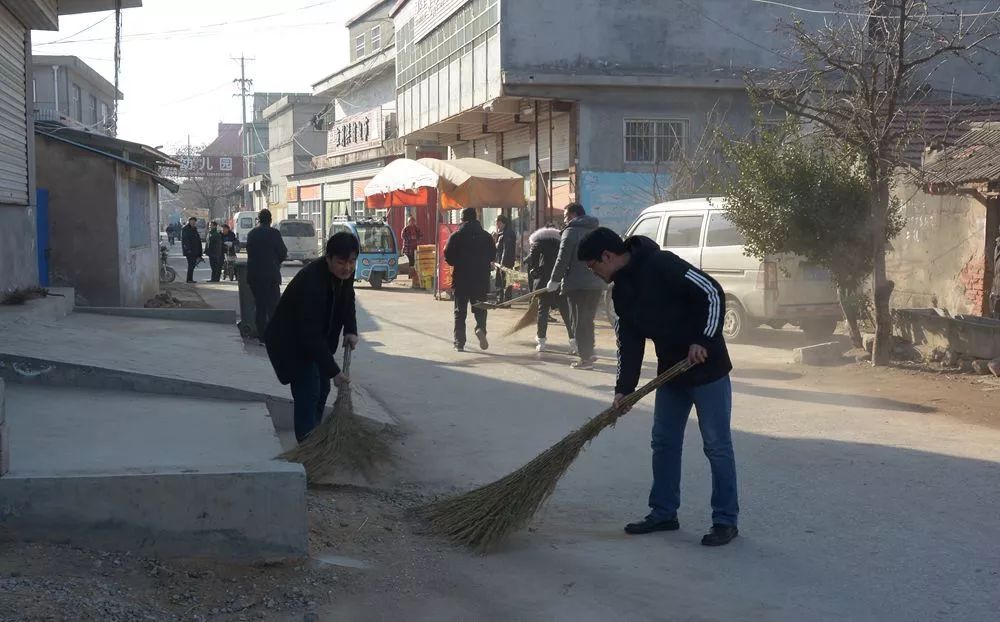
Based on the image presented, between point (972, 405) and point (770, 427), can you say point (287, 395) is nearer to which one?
point (770, 427)

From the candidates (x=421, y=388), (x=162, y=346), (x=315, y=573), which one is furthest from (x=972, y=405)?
(x=162, y=346)

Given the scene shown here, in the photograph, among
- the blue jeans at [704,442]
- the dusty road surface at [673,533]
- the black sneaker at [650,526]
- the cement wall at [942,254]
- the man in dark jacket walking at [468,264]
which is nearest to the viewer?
the dusty road surface at [673,533]

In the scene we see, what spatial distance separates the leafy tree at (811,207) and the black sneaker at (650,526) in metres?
7.28

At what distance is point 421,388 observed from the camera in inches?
414

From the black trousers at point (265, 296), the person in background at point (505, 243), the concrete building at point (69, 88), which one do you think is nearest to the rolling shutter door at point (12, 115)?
the black trousers at point (265, 296)

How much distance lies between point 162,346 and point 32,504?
552 centimetres

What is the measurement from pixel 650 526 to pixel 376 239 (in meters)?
20.3

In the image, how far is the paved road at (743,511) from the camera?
14.6 ft

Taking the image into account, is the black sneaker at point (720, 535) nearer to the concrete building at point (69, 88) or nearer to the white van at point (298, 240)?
the white van at point (298, 240)

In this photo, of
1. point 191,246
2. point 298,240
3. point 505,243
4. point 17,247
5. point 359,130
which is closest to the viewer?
point 17,247

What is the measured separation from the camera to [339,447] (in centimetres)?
613

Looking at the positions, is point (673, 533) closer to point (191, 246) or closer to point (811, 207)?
point (811, 207)

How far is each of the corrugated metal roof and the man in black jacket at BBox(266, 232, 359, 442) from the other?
860 centimetres

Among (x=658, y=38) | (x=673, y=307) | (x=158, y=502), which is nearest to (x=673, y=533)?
(x=673, y=307)
